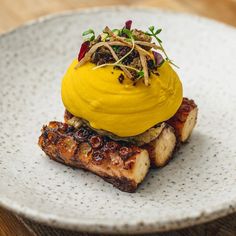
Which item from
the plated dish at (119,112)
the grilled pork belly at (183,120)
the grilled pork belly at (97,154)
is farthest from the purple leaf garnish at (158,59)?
the grilled pork belly at (97,154)

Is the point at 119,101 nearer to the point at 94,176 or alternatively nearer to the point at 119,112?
the point at 119,112

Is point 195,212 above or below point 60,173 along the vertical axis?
above

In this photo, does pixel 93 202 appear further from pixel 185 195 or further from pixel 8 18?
pixel 8 18

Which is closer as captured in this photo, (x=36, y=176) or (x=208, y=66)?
(x=36, y=176)

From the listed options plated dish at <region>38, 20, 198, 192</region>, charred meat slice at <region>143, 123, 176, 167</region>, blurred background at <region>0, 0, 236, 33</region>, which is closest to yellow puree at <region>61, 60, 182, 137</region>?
plated dish at <region>38, 20, 198, 192</region>

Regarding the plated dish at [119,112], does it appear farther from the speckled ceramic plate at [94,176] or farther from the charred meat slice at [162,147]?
the speckled ceramic plate at [94,176]

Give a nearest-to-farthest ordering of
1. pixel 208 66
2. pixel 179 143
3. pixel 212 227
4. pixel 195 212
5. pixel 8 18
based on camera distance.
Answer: pixel 195 212
pixel 212 227
pixel 179 143
pixel 208 66
pixel 8 18

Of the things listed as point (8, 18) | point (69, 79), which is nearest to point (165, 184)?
point (69, 79)
